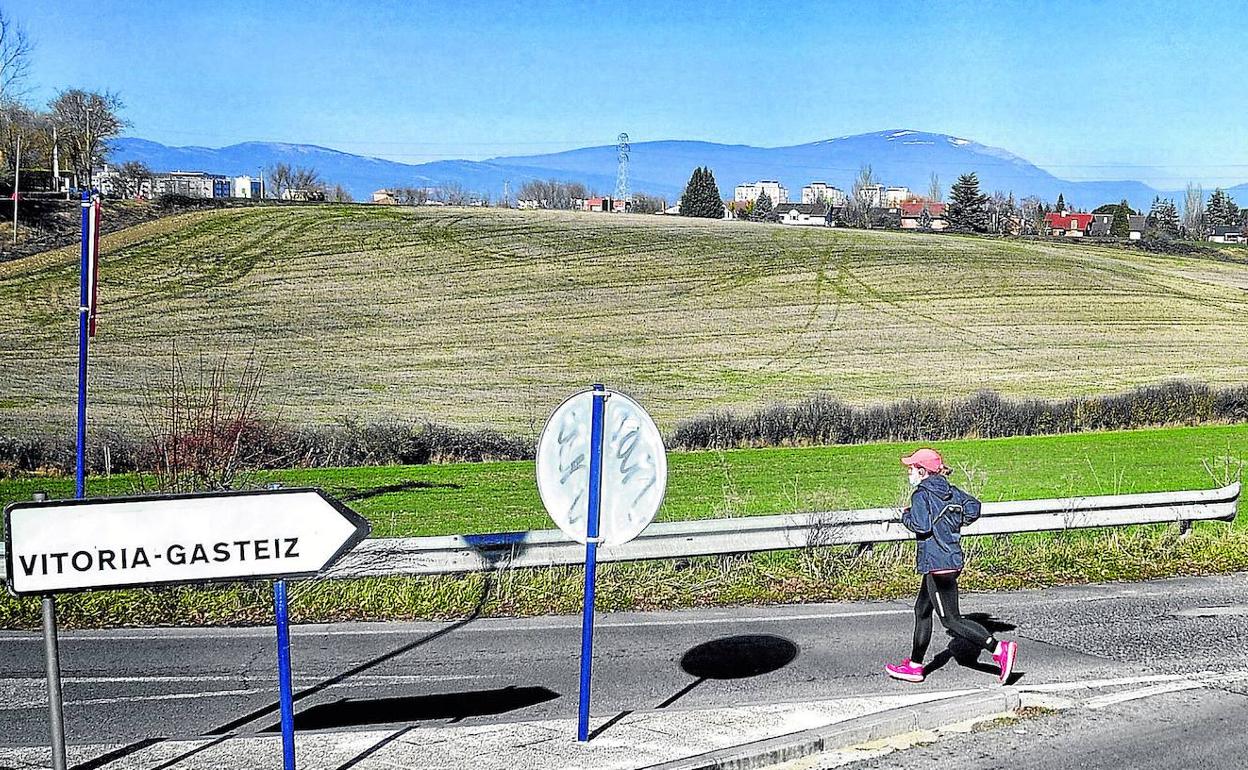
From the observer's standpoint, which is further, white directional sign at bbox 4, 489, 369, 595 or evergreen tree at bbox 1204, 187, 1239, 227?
evergreen tree at bbox 1204, 187, 1239, 227

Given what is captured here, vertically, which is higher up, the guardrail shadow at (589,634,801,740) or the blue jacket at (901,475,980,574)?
the blue jacket at (901,475,980,574)

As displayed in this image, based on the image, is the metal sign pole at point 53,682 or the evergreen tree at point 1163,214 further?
the evergreen tree at point 1163,214

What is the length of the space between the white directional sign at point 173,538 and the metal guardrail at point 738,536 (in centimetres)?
476

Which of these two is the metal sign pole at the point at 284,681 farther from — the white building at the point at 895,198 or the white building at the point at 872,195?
the white building at the point at 872,195

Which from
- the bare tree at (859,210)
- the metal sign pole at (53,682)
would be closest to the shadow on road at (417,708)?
the metal sign pole at (53,682)

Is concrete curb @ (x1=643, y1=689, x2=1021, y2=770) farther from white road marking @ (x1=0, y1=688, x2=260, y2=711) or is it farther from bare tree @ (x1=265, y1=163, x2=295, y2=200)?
bare tree @ (x1=265, y1=163, x2=295, y2=200)

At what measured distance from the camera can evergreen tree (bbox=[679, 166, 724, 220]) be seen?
7981 cm

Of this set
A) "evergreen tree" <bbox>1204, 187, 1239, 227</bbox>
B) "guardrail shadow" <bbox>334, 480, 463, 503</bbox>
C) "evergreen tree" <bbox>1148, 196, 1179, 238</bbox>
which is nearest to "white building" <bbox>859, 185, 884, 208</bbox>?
"evergreen tree" <bbox>1148, 196, 1179, 238</bbox>

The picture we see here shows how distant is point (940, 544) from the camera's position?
26.2ft

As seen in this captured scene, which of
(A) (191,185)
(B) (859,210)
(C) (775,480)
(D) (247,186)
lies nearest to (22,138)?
(A) (191,185)

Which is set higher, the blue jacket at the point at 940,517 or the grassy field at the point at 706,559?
the blue jacket at the point at 940,517

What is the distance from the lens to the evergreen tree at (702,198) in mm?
79812

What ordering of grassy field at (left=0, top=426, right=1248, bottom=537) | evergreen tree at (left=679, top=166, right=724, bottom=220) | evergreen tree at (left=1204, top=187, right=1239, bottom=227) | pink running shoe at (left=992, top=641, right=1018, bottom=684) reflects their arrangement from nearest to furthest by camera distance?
pink running shoe at (left=992, top=641, right=1018, bottom=684)
grassy field at (left=0, top=426, right=1248, bottom=537)
evergreen tree at (left=679, top=166, right=724, bottom=220)
evergreen tree at (left=1204, top=187, right=1239, bottom=227)

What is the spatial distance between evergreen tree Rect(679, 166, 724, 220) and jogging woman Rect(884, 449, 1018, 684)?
233 ft
